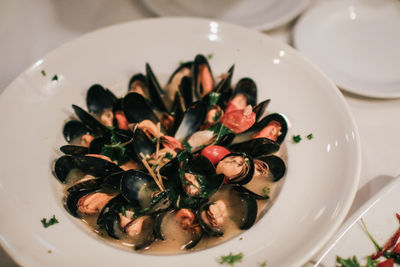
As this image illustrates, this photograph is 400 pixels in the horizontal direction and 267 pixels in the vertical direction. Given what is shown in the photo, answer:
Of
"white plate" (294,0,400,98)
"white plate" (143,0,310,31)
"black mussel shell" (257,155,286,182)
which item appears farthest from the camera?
"white plate" (143,0,310,31)

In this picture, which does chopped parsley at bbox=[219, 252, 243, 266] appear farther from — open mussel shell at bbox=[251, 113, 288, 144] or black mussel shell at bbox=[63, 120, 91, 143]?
black mussel shell at bbox=[63, 120, 91, 143]

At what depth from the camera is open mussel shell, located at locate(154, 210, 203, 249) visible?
1090 mm

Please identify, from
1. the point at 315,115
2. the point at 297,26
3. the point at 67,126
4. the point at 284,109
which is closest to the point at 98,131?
the point at 67,126

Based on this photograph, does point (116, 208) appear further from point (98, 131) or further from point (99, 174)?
point (98, 131)

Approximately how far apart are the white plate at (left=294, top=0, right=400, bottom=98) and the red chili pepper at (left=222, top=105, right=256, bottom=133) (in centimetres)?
52

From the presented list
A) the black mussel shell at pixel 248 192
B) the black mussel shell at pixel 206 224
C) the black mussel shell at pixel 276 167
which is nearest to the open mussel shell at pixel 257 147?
the black mussel shell at pixel 276 167

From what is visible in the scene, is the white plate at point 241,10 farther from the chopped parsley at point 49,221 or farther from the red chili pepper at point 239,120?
the chopped parsley at point 49,221

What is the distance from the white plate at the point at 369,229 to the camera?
1018mm

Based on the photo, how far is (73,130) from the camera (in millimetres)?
1349

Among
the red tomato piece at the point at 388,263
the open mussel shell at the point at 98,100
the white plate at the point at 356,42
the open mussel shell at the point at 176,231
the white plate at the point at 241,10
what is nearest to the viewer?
the red tomato piece at the point at 388,263

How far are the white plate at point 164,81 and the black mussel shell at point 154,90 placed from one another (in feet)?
0.40

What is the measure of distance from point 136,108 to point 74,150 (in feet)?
0.95

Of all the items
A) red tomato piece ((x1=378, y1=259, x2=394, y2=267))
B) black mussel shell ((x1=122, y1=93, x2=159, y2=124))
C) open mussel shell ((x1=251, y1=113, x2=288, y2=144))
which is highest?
black mussel shell ((x1=122, y1=93, x2=159, y2=124))

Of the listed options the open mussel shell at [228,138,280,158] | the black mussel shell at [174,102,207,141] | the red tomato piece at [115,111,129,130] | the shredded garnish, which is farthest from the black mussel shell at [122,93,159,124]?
the open mussel shell at [228,138,280,158]
